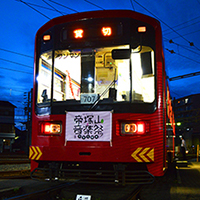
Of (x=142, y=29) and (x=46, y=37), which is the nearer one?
(x=142, y=29)

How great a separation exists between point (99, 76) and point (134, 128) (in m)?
1.17

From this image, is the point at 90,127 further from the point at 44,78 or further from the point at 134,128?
the point at 44,78

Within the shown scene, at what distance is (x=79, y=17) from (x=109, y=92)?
1.61 m

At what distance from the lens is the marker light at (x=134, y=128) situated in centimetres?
507

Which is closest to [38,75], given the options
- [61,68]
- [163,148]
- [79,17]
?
[61,68]

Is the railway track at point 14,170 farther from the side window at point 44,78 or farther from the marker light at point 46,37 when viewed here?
the marker light at point 46,37

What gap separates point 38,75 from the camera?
232 inches

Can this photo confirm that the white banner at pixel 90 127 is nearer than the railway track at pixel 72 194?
Yes

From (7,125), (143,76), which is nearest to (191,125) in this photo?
(7,125)

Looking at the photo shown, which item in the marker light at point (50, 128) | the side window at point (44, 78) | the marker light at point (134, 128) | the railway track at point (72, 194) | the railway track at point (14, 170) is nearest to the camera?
the marker light at point (134, 128)

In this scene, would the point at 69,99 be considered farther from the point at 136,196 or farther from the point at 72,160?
the point at 136,196

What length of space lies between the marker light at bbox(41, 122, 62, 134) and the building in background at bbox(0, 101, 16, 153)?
45.4m

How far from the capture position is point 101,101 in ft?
17.1

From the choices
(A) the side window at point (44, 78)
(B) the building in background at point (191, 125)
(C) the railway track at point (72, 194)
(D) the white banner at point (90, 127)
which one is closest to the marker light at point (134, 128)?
(D) the white banner at point (90, 127)
